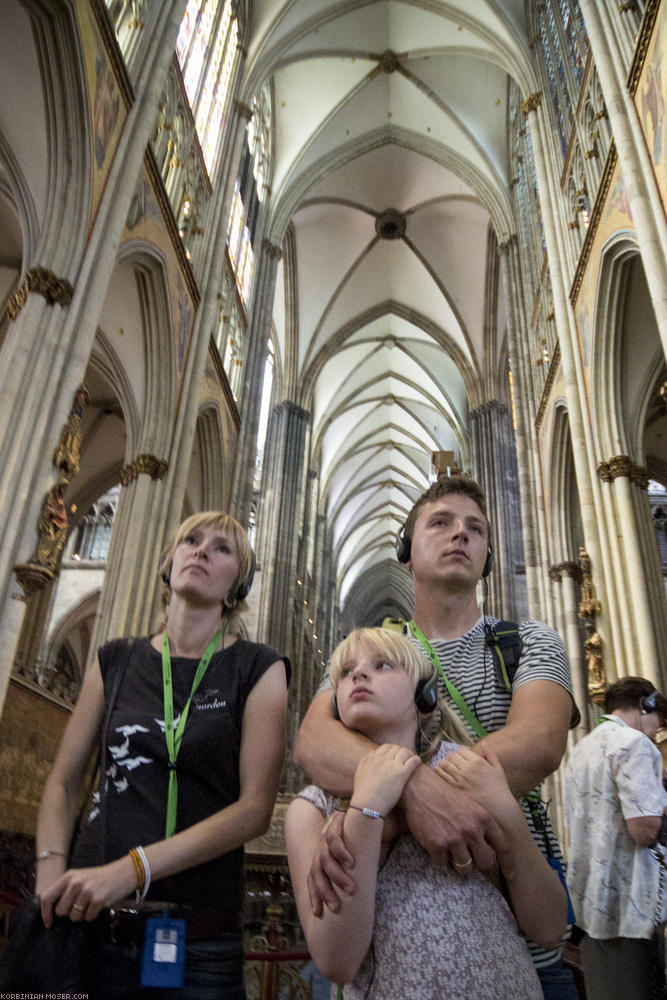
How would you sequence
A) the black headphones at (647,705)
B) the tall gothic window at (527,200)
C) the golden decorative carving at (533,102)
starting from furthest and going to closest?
the tall gothic window at (527,200) → the golden decorative carving at (533,102) → the black headphones at (647,705)

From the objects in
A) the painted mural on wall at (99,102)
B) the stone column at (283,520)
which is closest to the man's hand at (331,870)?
the painted mural on wall at (99,102)

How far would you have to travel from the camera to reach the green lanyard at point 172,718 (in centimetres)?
144

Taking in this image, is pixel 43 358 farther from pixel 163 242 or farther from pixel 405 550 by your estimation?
pixel 405 550

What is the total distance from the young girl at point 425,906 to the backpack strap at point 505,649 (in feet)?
1.01

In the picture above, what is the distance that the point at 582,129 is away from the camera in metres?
8.70

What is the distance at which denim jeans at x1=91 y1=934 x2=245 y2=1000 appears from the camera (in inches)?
49.3

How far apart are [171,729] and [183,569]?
38 cm

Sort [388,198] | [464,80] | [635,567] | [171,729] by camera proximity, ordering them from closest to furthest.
→ [171,729] < [635,567] < [464,80] < [388,198]

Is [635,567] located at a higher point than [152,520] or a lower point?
lower

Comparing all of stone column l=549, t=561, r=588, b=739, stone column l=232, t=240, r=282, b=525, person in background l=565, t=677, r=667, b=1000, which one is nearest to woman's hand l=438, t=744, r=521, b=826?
person in background l=565, t=677, r=667, b=1000

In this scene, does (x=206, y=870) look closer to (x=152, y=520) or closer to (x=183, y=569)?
(x=183, y=569)

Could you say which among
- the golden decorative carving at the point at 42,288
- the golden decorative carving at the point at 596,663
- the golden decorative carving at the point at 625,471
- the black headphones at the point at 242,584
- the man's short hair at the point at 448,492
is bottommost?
the black headphones at the point at 242,584

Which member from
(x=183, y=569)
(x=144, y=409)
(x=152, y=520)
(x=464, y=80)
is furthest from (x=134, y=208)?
(x=464, y=80)

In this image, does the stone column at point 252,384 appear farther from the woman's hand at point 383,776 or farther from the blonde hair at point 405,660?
the woman's hand at point 383,776
